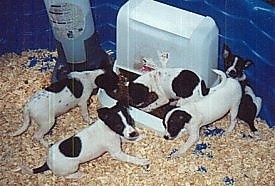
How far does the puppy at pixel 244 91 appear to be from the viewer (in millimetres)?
1613

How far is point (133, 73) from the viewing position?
5.61 feet

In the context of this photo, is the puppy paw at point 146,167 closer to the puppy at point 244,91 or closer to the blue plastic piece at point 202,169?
the blue plastic piece at point 202,169

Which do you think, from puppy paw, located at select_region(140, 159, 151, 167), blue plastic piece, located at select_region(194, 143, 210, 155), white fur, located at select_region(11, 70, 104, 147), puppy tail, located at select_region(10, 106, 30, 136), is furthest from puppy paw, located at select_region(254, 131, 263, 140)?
puppy tail, located at select_region(10, 106, 30, 136)

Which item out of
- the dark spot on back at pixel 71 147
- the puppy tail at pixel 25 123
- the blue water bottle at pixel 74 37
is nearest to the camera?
the dark spot on back at pixel 71 147

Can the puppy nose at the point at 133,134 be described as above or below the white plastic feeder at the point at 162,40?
below

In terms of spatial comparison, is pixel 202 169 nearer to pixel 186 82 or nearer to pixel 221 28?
pixel 186 82

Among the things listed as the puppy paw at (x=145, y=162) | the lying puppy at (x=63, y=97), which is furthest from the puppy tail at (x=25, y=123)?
the puppy paw at (x=145, y=162)

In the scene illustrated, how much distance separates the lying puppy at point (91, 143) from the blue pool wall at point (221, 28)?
0.30 m

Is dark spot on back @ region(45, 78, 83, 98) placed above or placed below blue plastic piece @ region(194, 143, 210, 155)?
above

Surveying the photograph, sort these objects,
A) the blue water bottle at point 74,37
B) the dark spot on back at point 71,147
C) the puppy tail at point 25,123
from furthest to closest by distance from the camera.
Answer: the blue water bottle at point 74,37, the puppy tail at point 25,123, the dark spot on back at point 71,147

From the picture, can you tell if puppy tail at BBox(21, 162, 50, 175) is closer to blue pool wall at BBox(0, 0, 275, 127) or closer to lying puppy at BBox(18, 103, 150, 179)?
lying puppy at BBox(18, 103, 150, 179)

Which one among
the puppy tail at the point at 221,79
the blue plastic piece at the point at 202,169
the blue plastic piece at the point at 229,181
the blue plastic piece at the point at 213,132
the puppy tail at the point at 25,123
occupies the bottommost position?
the blue plastic piece at the point at 229,181

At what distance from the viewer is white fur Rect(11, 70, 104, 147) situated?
157 cm

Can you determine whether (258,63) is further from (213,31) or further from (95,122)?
(95,122)
